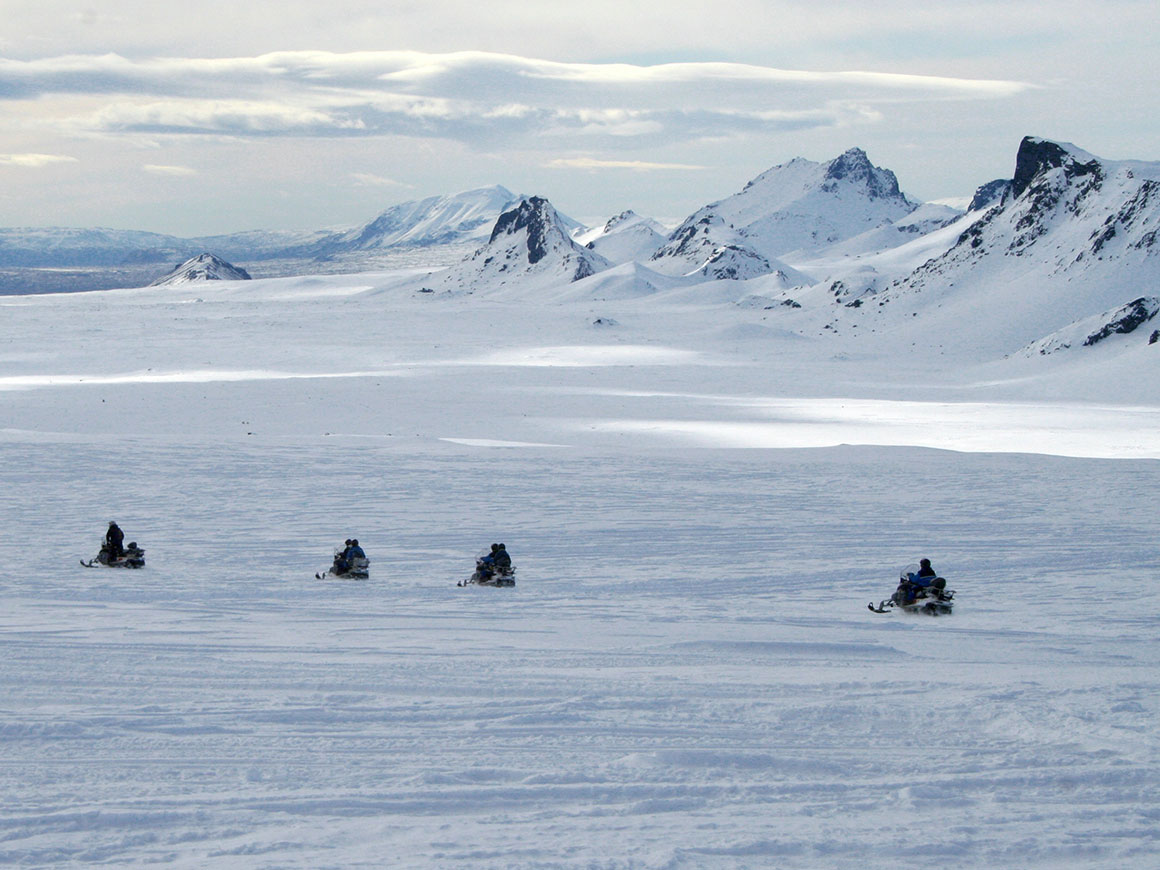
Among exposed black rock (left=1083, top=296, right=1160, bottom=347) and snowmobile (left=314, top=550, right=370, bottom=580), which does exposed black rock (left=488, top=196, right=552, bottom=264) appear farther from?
snowmobile (left=314, top=550, right=370, bottom=580)

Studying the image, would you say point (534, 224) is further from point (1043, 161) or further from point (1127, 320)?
point (1127, 320)

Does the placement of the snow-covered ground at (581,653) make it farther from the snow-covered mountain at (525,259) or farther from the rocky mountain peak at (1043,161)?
the snow-covered mountain at (525,259)

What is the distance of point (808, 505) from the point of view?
19.1 metres

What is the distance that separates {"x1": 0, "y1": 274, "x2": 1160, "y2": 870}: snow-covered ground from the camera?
6.37 m

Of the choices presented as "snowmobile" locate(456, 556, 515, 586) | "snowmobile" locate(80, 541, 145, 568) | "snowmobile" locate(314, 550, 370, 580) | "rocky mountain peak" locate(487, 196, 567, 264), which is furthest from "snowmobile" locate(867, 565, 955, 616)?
"rocky mountain peak" locate(487, 196, 567, 264)

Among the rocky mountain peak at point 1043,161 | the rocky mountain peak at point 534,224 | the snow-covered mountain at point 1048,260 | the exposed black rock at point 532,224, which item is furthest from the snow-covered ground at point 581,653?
the rocky mountain peak at point 534,224

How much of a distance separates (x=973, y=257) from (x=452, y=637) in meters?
85.3

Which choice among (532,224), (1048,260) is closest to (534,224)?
(532,224)

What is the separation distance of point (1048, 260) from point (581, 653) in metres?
81.2

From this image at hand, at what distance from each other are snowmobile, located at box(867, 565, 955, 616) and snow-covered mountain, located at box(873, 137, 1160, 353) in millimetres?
59163

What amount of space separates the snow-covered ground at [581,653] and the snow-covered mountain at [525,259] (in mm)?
107791

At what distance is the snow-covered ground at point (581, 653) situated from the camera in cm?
637

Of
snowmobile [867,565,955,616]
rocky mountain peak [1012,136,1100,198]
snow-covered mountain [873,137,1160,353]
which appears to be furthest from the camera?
rocky mountain peak [1012,136,1100,198]

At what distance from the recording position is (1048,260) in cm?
8100
